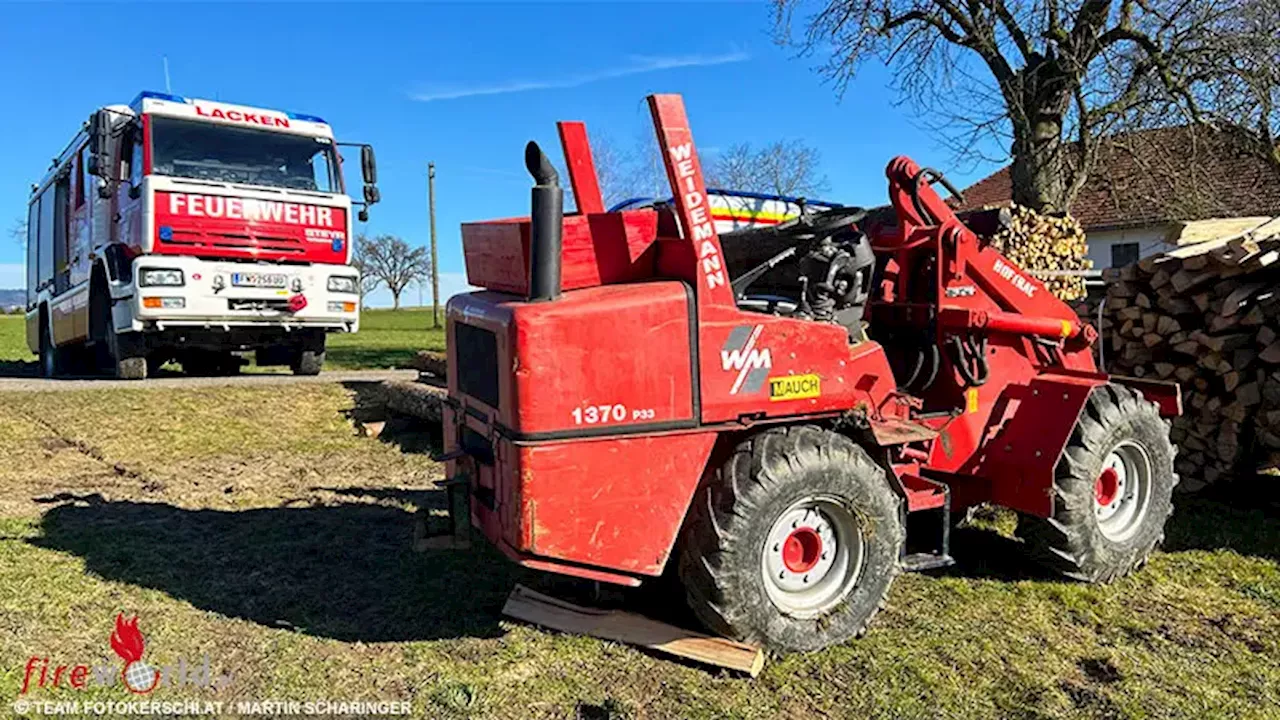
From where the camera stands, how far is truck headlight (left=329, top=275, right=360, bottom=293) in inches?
438

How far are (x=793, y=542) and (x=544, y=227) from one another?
1.76 meters

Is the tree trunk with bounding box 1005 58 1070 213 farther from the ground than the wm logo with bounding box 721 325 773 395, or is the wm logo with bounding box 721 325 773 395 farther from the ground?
the tree trunk with bounding box 1005 58 1070 213

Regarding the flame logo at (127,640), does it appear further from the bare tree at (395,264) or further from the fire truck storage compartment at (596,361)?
the bare tree at (395,264)

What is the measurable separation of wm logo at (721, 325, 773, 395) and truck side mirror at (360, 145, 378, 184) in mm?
8304

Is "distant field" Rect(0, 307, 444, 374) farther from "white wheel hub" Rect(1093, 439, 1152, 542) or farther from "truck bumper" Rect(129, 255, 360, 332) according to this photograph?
"white wheel hub" Rect(1093, 439, 1152, 542)

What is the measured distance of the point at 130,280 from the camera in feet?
33.7

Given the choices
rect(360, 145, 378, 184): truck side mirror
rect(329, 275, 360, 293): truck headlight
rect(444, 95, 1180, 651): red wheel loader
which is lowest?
rect(444, 95, 1180, 651): red wheel loader

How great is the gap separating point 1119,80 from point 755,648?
41.5 ft

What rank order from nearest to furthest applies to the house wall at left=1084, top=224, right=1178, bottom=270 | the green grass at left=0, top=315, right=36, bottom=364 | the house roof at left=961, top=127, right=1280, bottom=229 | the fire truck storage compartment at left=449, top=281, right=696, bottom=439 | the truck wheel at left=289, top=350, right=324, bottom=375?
the fire truck storage compartment at left=449, top=281, right=696, bottom=439 → the truck wheel at left=289, top=350, right=324, bottom=375 → the house roof at left=961, top=127, right=1280, bottom=229 → the green grass at left=0, top=315, right=36, bottom=364 → the house wall at left=1084, top=224, right=1178, bottom=270

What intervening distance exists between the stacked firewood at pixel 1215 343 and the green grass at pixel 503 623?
1.52 feet

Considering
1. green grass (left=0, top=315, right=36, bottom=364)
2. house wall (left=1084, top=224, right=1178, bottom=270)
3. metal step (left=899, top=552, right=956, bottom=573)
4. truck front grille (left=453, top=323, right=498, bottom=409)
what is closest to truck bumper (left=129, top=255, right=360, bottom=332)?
truck front grille (left=453, top=323, right=498, bottom=409)

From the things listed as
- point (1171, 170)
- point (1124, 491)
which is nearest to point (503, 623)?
point (1124, 491)

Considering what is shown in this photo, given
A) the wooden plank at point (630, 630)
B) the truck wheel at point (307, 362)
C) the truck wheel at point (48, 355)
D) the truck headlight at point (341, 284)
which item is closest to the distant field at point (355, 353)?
the truck wheel at point (48, 355)

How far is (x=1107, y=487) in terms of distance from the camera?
5.20 metres
